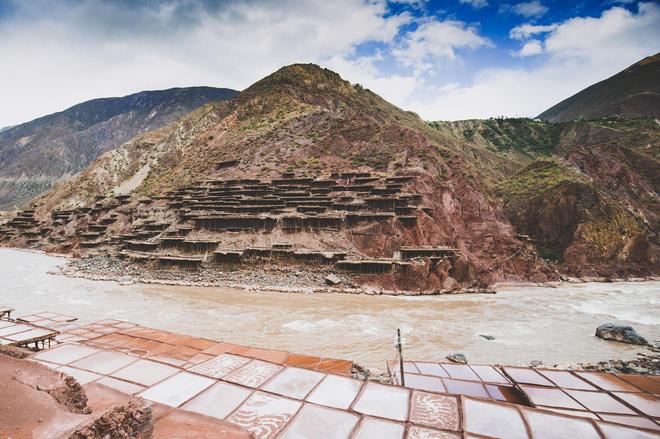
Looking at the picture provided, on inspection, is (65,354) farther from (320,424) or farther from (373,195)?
(373,195)

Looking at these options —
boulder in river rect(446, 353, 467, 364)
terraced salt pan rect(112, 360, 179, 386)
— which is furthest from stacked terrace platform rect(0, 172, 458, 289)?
terraced salt pan rect(112, 360, 179, 386)

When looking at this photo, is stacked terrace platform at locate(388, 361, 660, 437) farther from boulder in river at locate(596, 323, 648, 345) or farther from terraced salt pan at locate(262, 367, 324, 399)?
boulder in river at locate(596, 323, 648, 345)

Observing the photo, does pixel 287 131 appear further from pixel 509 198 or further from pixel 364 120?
pixel 509 198

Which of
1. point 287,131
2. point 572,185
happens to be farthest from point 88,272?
point 572,185

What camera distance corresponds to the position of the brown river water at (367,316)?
13117 mm

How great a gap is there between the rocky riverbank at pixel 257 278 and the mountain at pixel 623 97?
112695 millimetres

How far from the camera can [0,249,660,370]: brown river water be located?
1312 cm

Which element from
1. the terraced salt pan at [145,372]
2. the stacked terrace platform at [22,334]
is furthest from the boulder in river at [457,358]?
the stacked terrace platform at [22,334]

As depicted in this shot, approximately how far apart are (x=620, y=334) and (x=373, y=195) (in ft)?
64.5

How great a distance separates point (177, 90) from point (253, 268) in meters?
194

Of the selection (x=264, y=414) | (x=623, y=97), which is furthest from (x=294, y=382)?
(x=623, y=97)

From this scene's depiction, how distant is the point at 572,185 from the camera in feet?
136

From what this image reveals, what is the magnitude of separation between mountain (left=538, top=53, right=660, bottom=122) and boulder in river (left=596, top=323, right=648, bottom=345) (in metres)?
111

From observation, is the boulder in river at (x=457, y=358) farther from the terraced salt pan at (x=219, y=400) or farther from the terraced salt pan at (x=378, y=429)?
the terraced salt pan at (x=219, y=400)
